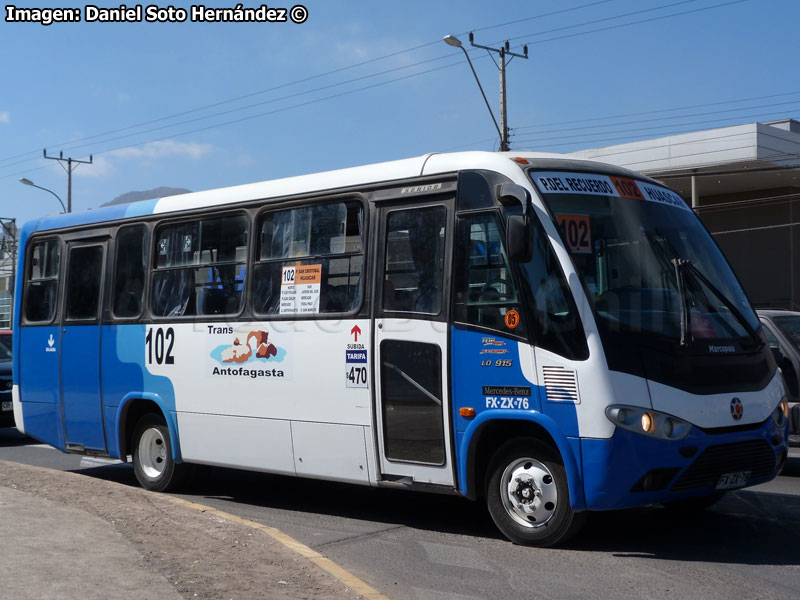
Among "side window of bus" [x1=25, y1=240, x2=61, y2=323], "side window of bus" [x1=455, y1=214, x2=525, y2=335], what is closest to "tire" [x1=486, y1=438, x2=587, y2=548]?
"side window of bus" [x1=455, y1=214, x2=525, y2=335]

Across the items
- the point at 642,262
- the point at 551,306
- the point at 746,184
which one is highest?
the point at 746,184

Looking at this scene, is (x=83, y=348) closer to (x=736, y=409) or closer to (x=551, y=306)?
(x=551, y=306)

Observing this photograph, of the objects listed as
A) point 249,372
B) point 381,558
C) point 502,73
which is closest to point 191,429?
point 249,372

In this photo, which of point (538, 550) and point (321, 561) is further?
point (538, 550)

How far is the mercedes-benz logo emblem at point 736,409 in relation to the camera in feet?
24.1

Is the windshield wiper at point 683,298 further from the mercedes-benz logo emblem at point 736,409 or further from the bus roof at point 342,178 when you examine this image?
the bus roof at point 342,178

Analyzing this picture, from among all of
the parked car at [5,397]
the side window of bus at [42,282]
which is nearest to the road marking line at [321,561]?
the side window of bus at [42,282]

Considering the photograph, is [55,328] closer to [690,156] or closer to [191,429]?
[191,429]

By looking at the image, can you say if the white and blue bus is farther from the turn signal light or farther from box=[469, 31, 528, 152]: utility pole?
box=[469, 31, 528, 152]: utility pole

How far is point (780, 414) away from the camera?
786cm

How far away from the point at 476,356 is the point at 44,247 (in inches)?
283

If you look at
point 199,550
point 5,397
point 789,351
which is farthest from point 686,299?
point 5,397

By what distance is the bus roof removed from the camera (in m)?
7.87

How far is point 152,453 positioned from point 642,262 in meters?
6.11
